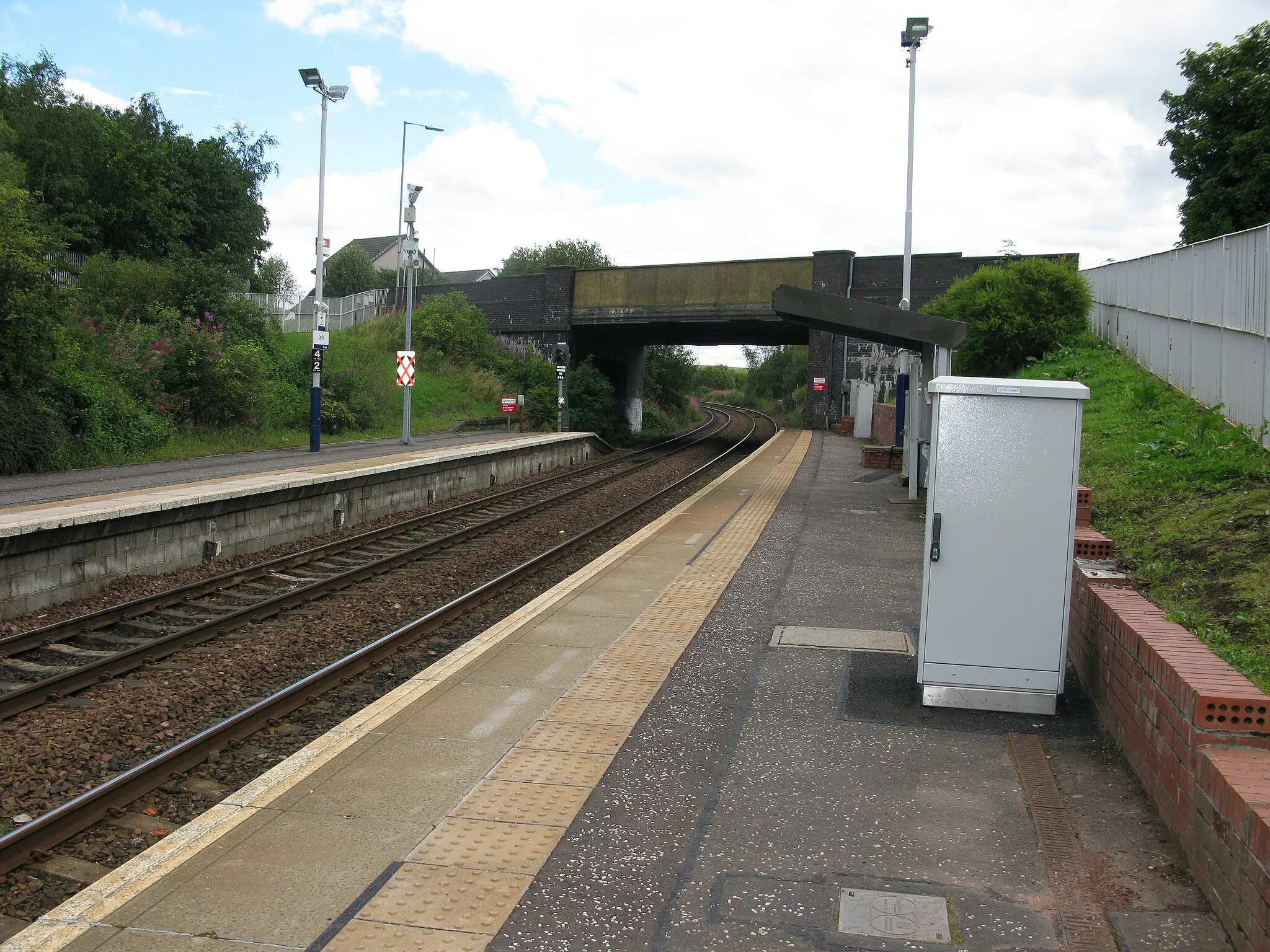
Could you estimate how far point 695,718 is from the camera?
617cm

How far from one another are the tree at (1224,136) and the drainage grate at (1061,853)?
78.6 feet

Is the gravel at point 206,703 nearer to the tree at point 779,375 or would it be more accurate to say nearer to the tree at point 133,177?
the tree at point 133,177

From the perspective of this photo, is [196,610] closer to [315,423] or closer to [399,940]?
[399,940]

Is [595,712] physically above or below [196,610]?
above

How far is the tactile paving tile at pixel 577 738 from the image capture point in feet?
18.5

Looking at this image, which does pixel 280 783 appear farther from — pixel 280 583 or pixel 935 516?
pixel 280 583

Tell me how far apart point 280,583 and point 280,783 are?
7115 mm

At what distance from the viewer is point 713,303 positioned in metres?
39.2

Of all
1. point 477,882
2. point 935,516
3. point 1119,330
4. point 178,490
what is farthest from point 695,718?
point 1119,330

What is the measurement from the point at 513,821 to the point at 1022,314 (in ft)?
66.2

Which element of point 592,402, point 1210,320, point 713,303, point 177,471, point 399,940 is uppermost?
point 713,303

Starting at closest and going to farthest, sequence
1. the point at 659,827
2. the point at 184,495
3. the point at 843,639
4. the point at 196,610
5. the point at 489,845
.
A: the point at 489,845 → the point at 659,827 → the point at 843,639 → the point at 196,610 → the point at 184,495

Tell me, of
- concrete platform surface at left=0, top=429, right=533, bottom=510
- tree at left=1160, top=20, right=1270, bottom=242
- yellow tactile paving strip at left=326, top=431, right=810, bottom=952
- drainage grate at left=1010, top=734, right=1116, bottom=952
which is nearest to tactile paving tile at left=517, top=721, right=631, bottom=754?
yellow tactile paving strip at left=326, top=431, right=810, bottom=952

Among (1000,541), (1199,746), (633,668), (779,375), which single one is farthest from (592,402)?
(779,375)
